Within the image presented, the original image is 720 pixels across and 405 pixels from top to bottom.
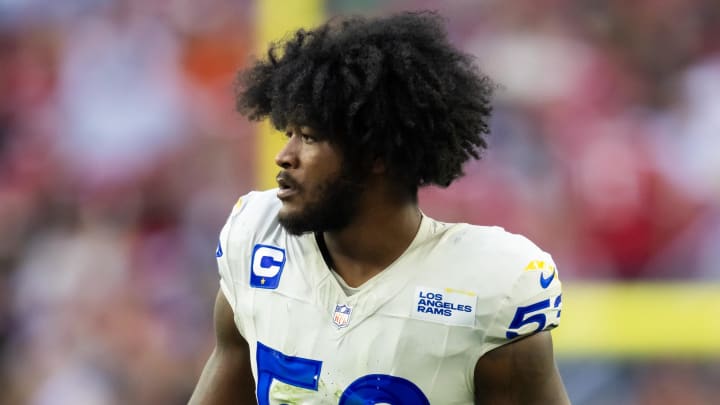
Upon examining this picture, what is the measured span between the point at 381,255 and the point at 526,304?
359 millimetres

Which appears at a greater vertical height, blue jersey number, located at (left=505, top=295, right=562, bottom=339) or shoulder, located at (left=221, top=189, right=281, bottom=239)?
shoulder, located at (left=221, top=189, right=281, bottom=239)

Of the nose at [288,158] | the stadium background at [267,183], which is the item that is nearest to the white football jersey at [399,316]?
the nose at [288,158]

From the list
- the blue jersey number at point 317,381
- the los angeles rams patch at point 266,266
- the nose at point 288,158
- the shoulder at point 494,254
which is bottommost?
the blue jersey number at point 317,381

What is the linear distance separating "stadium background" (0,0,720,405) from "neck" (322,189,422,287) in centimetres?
254

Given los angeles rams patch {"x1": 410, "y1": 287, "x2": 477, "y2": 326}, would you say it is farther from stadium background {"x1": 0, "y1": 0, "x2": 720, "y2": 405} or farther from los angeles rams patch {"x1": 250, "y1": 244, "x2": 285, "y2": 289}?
stadium background {"x1": 0, "y1": 0, "x2": 720, "y2": 405}

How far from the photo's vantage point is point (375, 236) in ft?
8.67

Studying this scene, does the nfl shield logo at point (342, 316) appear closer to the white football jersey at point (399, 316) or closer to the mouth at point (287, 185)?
the white football jersey at point (399, 316)

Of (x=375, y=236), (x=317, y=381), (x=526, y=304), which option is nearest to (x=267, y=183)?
(x=375, y=236)

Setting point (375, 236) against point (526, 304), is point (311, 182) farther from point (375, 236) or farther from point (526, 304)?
point (526, 304)

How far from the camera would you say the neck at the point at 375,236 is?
264cm

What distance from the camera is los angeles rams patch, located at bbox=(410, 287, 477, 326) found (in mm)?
2473

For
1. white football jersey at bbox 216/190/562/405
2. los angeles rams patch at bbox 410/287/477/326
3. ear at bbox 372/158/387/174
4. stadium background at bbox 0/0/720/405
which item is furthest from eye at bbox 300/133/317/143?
stadium background at bbox 0/0/720/405

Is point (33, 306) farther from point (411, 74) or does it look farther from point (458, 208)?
point (411, 74)

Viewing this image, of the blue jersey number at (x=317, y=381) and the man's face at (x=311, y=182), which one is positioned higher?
the man's face at (x=311, y=182)
